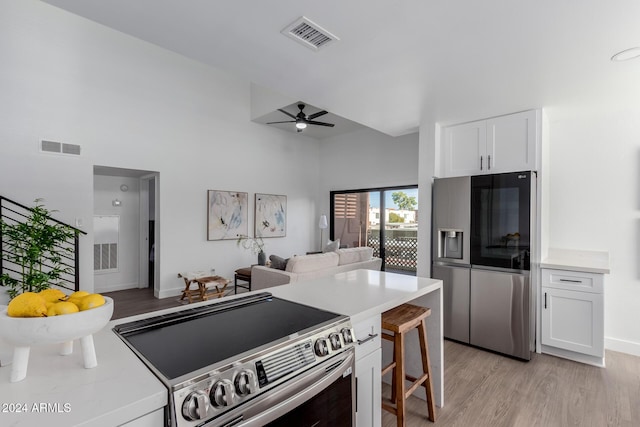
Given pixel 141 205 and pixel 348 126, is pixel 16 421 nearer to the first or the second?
pixel 141 205

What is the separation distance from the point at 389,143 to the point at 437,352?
4666 mm

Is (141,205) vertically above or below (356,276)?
above

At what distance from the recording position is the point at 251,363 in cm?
100

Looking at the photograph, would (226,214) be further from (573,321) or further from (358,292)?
(573,321)

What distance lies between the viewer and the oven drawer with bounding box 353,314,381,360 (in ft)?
5.02

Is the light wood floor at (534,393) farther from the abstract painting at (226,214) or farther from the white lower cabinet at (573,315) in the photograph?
the abstract painting at (226,214)

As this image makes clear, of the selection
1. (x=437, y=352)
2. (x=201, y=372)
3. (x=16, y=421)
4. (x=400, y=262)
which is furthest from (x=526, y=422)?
(x=400, y=262)

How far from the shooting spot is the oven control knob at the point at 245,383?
3.10 ft

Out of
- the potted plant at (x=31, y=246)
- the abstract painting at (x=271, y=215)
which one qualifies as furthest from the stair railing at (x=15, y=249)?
the abstract painting at (x=271, y=215)

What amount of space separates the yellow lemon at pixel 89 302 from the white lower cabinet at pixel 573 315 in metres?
3.60

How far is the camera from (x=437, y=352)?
2279 millimetres

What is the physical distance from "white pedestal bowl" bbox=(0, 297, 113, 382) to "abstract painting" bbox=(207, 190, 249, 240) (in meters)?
5.13

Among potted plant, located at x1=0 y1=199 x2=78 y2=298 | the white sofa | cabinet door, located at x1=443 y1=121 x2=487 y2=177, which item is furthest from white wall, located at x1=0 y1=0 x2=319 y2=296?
cabinet door, located at x1=443 y1=121 x2=487 y2=177

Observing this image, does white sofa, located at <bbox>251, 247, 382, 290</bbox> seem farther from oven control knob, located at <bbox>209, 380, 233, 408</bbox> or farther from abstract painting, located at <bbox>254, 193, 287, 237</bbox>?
oven control knob, located at <bbox>209, 380, 233, 408</bbox>
